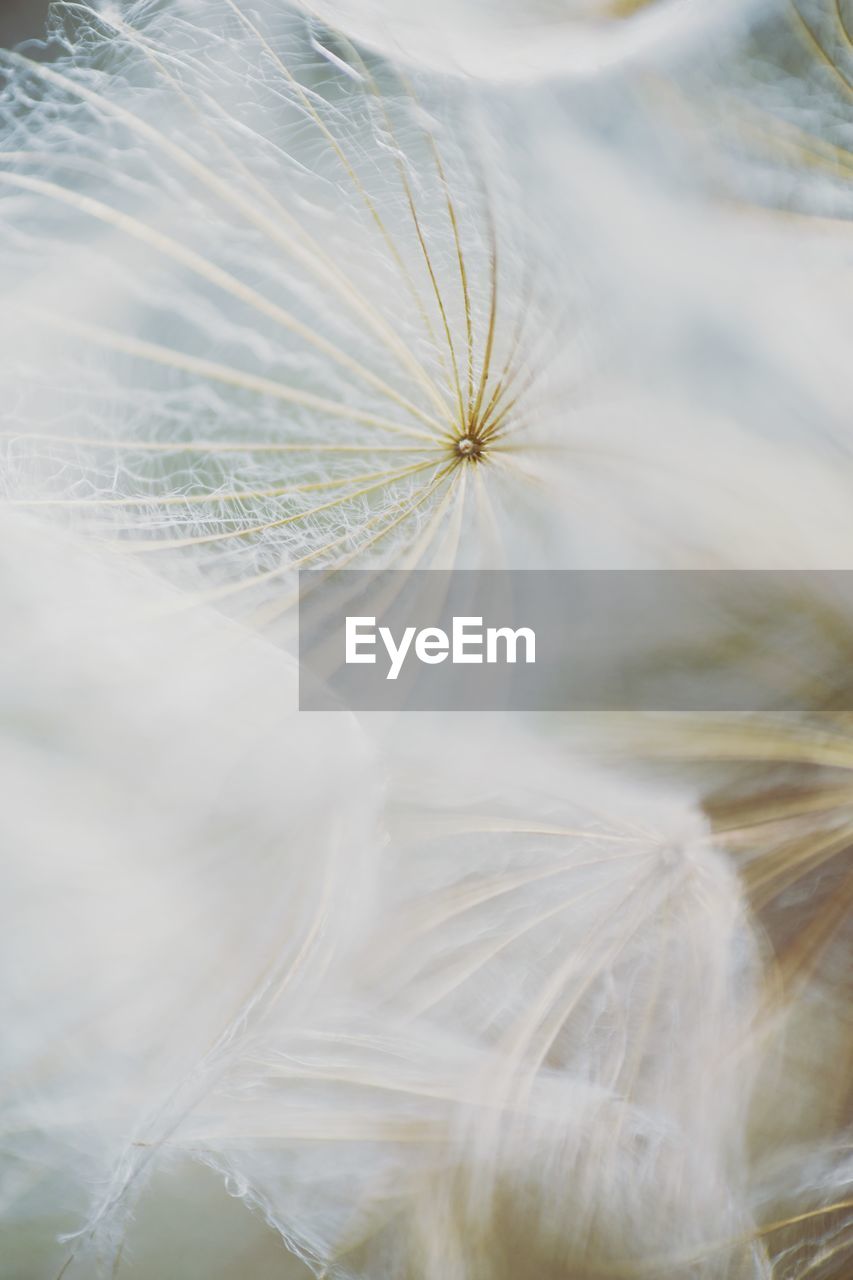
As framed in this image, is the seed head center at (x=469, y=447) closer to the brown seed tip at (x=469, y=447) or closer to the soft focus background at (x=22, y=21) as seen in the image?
the brown seed tip at (x=469, y=447)

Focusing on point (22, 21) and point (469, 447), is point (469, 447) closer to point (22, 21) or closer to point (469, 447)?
point (469, 447)

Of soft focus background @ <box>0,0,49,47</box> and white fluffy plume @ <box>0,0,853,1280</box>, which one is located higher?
soft focus background @ <box>0,0,49,47</box>

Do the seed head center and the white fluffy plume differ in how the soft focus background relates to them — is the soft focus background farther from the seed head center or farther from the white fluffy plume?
the seed head center

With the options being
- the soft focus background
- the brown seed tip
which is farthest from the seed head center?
the soft focus background

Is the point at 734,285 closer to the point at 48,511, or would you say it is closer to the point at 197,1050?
the point at 48,511

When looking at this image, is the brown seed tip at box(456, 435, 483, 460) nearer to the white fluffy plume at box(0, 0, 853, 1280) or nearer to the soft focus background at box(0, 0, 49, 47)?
the white fluffy plume at box(0, 0, 853, 1280)

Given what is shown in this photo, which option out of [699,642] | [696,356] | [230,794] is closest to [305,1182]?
[230,794]

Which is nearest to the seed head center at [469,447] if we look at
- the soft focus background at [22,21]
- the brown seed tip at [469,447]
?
the brown seed tip at [469,447]

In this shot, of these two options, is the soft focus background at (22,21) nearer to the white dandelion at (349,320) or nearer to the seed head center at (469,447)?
the white dandelion at (349,320)

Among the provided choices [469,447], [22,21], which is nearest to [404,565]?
[469,447]

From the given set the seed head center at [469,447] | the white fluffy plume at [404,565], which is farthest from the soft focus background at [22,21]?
the seed head center at [469,447]

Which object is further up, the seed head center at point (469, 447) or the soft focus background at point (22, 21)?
the soft focus background at point (22, 21)
